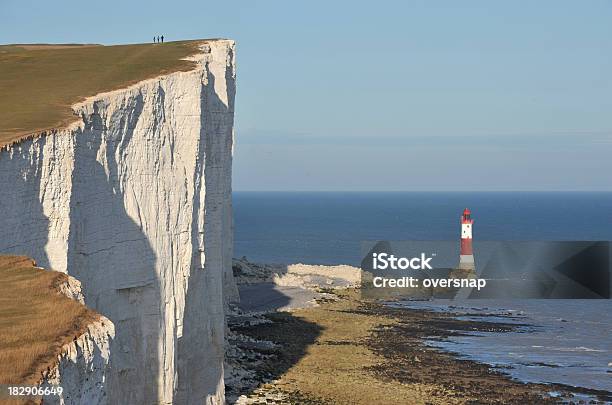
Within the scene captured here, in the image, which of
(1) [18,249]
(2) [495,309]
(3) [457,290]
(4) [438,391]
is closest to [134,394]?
(1) [18,249]

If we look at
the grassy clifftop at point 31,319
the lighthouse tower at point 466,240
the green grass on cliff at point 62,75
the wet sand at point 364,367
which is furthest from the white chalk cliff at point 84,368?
the lighthouse tower at point 466,240

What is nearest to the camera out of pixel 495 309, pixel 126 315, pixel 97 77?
pixel 126 315

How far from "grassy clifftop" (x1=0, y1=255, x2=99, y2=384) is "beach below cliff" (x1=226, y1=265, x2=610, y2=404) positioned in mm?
15998

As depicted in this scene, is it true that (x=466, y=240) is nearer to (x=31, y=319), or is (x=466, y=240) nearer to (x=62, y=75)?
(x=62, y=75)

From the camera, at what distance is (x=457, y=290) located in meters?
74.4

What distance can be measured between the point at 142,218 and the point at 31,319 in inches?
431

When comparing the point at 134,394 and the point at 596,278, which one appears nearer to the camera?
the point at 134,394

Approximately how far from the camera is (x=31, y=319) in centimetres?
1401

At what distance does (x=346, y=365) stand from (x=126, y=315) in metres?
16.8

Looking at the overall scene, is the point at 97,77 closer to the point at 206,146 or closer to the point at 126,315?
the point at 206,146

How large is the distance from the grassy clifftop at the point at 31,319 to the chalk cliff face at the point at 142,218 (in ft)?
7.73

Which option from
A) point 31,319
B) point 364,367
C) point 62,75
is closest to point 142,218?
point 62,75
